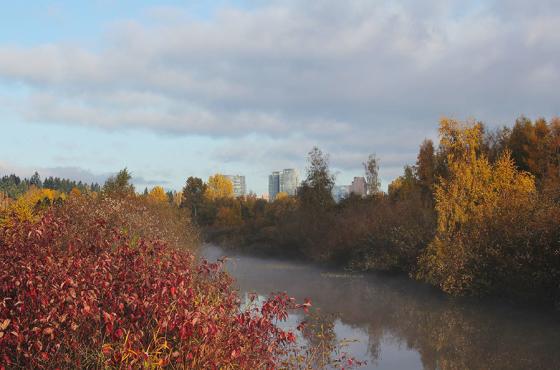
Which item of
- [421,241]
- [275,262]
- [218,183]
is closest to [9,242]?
[421,241]

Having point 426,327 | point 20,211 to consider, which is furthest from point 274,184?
point 426,327

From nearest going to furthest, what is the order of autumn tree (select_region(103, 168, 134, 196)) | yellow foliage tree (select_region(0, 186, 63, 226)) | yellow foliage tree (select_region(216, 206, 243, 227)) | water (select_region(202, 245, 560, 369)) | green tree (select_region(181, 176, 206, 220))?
yellow foliage tree (select_region(0, 186, 63, 226))
water (select_region(202, 245, 560, 369))
autumn tree (select_region(103, 168, 134, 196))
yellow foliage tree (select_region(216, 206, 243, 227))
green tree (select_region(181, 176, 206, 220))

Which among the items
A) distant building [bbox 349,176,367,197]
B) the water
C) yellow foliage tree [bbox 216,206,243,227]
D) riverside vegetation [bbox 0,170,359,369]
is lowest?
the water

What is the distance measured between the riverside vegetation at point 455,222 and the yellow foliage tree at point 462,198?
5 cm

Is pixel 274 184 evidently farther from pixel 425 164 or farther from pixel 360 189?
pixel 425 164

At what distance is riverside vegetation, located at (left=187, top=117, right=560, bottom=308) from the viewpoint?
23031 millimetres

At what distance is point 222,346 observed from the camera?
757 centimetres

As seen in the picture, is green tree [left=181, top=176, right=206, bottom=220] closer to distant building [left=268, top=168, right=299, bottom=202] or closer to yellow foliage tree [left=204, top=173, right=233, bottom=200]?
yellow foliage tree [left=204, top=173, right=233, bottom=200]

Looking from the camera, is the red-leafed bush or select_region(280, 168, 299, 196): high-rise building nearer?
the red-leafed bush

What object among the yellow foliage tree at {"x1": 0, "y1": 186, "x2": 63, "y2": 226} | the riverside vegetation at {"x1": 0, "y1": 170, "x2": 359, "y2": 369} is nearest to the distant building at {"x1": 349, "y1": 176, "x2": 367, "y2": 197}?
the yellow foliage tree at {"x1": 0, "y1": 186, "x2": 63, "y2": 226}

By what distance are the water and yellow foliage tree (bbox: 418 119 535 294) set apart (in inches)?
59.7

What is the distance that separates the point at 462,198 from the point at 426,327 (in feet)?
35.0

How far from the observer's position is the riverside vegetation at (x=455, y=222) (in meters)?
23.0

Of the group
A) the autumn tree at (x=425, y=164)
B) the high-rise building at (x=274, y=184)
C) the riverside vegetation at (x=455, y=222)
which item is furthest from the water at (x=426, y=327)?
the high-rise building at (x=274, y=184)
